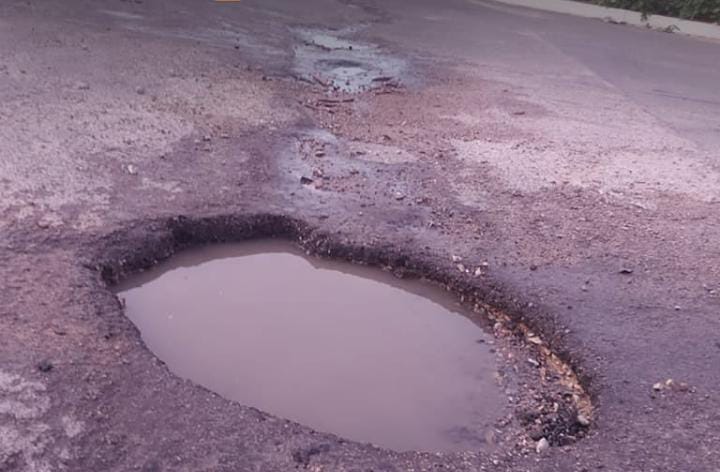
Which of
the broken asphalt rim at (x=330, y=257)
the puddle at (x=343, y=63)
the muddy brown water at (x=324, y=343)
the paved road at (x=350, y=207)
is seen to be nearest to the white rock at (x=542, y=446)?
the paved road at (x=350, y=207)

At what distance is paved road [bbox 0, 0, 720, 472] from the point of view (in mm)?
4184

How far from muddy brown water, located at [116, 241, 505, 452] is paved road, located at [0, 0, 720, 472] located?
21cm

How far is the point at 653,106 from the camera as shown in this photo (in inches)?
415

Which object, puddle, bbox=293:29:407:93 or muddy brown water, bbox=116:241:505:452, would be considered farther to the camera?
puddle, bbox=293:29:407:93

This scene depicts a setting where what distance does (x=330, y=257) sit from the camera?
20.2 ft

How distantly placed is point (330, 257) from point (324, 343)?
1.03 m

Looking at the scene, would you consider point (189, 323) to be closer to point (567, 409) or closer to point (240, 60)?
point (567, 409)

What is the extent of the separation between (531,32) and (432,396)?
11.2 metres

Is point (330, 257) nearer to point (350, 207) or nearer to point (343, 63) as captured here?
point (350, 207)

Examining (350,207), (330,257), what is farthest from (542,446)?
(350,207)

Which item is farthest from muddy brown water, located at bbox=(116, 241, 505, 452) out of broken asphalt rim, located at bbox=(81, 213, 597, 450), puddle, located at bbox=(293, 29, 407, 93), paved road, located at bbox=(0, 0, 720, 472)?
puddle, located at bbox=(293, 29, 407, 93)

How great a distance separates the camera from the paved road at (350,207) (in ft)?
13.7

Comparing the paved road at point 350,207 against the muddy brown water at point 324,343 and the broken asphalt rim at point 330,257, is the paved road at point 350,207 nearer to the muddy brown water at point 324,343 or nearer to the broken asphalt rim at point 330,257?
the broken asphalt rim at point 330,257

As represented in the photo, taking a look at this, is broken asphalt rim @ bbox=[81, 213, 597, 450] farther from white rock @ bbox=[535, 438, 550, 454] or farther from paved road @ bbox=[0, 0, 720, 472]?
white rock @ bbox=[535, 438, 550, 454]
